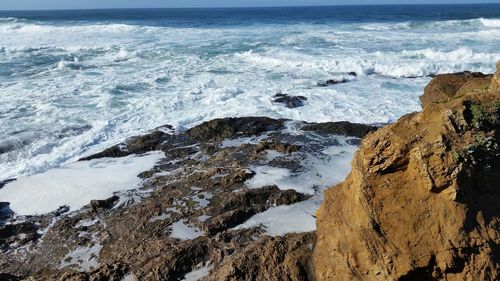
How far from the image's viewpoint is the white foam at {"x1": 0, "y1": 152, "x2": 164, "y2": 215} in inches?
331

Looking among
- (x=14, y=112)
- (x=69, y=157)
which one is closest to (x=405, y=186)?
(x=69, y=157)

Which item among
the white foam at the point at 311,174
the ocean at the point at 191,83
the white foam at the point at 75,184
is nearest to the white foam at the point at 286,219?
the white foam at the point at 311,174

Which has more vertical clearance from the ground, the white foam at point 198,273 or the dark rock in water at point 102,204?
the white foam at point 198,273

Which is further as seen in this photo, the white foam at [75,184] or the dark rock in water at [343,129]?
the dark rock in water at [343,129]

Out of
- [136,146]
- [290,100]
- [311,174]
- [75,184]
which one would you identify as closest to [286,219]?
[311,174]

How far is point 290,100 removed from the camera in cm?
1523

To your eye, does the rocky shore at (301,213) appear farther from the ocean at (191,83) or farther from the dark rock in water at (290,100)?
the dark rock in water at (290,100)

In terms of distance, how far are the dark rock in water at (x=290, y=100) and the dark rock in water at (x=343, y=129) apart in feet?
11.9

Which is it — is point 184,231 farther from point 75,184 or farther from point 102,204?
point 75,184

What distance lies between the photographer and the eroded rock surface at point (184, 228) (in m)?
5.45

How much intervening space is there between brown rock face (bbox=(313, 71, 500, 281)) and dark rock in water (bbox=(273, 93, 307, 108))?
10.5 metres

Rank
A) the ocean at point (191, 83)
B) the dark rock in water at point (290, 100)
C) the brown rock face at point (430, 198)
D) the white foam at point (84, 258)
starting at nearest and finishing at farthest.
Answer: the brown rock face at point (430, 198)
the white foam at point (84, 258)
the ocean at point (191, 83)
the dark rock in water at point (290, 100)

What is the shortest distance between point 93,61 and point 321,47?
14.1 metres

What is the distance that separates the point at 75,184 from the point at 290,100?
26.4ft
